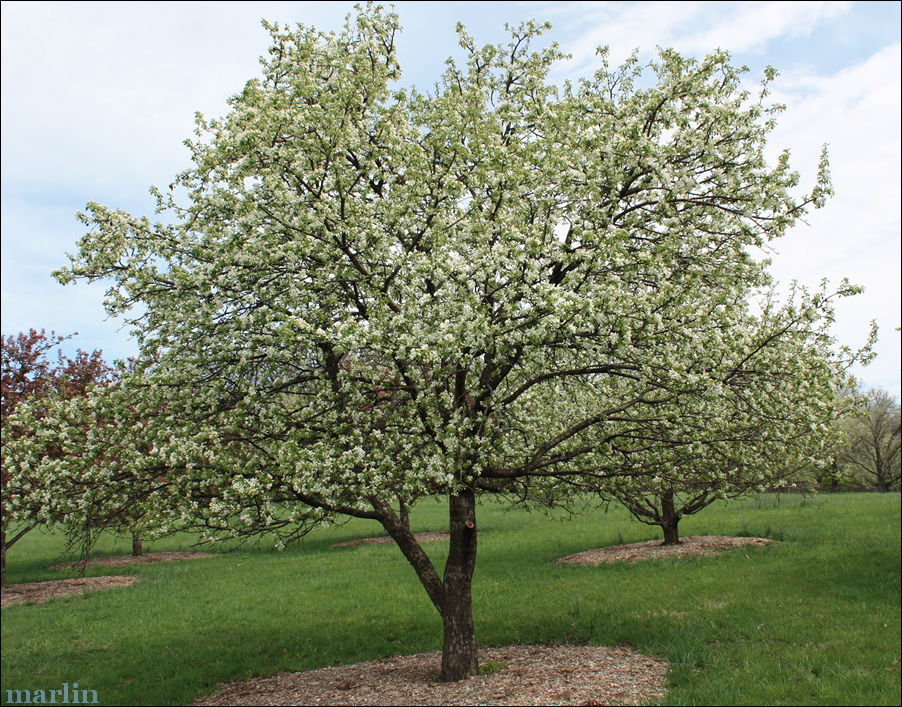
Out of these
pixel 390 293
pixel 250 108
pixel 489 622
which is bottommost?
pixel 489 622

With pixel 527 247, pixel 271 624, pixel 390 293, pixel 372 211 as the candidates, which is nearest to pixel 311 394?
pixel 390 293

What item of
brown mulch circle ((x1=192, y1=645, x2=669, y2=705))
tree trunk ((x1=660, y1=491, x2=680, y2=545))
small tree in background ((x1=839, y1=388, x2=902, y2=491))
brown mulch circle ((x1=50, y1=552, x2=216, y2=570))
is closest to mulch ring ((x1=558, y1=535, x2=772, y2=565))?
tree trunk ((x1=660, y1=491, x2=680, y2=545))

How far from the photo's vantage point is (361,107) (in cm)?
1273

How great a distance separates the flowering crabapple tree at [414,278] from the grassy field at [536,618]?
162 inches

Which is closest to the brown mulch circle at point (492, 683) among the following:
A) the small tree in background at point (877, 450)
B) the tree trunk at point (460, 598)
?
the tree trunk at point (460, 598)

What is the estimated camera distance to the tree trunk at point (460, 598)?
40.5ft

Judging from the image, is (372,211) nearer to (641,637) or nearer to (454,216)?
(454,216)

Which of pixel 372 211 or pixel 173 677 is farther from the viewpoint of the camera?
pixel 173 677

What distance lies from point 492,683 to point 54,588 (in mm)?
22015

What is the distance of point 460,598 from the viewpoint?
495 inches

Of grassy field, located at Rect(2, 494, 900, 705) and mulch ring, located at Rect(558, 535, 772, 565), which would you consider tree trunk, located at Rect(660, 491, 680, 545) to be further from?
grassy field, located at Rect(2, 494, 900, 705)

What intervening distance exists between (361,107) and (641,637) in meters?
12.0

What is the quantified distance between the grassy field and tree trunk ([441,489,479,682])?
3.08 m

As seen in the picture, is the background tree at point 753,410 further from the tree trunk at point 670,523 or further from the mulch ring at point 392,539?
the mulch ring at point 392,539
